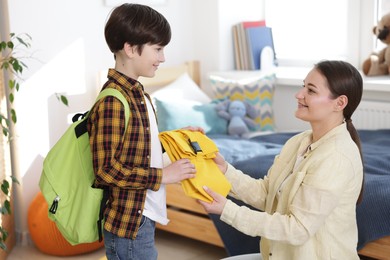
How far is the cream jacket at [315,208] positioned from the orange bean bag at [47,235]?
63.1 inches

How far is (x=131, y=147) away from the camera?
1.78m

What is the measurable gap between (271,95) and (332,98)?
2.10m

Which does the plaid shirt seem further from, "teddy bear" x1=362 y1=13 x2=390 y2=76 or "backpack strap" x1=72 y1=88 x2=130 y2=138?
"teddy bear" x1=362 y1=13 x2=390 y2=76

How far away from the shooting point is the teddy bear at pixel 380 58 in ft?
11.9

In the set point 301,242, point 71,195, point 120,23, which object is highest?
point 120,23

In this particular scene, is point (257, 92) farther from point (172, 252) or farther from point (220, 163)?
point (220, 163)

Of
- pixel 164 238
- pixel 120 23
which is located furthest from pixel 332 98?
pixel 164 238

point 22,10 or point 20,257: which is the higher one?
point 22,10

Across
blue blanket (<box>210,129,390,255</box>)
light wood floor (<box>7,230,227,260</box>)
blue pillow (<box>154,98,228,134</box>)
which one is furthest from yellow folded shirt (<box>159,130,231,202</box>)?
blue pillow (<box>154,98,228,134</box>)

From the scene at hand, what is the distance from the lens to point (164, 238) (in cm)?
351

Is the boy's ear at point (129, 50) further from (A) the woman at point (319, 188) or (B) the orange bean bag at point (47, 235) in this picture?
(B) the orange bean bag at point (47, 235)

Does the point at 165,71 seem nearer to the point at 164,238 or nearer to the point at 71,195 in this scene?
the point at 164,238

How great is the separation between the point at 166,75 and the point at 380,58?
123cm

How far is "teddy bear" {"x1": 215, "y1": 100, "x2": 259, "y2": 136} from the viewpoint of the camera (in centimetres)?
370
